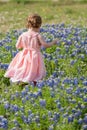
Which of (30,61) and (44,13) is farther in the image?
(44,13)

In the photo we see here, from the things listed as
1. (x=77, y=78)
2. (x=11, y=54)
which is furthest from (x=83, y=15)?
(x=77, y=78)

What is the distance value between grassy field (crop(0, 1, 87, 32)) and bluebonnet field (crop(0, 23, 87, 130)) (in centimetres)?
561

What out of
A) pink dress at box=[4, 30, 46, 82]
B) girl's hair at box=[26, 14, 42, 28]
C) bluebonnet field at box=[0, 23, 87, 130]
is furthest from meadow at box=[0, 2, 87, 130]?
girl's hair at box=[26, 14, 42, 28]

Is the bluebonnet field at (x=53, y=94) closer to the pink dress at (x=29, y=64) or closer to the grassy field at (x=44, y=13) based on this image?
the pink dress at (x=29, y=64)

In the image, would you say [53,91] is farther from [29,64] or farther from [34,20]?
[34,20]

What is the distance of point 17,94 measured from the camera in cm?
825

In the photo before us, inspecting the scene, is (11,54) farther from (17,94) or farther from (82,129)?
(82,129)

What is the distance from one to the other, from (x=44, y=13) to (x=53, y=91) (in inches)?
399

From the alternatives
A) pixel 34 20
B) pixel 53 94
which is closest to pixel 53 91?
pixel 53 94

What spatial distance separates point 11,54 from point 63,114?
114 inches

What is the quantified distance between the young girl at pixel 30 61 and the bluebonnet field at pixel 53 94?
0.58 ft

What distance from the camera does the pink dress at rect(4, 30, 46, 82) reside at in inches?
354

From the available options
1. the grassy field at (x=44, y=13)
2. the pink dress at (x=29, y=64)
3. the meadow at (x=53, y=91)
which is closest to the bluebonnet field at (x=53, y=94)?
the meadow at (x=53, y=91)

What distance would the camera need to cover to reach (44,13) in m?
18.0
